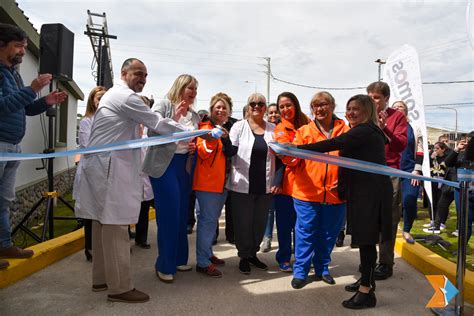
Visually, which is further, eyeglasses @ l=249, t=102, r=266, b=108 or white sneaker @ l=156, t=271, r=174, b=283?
eyeglasses @ l=249, t=102, r=266, b=108

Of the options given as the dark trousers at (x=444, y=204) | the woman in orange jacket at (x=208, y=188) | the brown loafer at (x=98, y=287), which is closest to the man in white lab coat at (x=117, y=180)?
the brown loafer at (x=98, y=287)

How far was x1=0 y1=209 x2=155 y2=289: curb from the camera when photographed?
3309 millimetres

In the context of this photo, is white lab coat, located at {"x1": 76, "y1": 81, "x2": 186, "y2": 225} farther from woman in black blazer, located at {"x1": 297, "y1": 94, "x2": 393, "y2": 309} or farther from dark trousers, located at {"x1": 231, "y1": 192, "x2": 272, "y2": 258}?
woman in black blazer, located at {"x1": 297, "y1": 94, "x2": 393, "y2": 309}

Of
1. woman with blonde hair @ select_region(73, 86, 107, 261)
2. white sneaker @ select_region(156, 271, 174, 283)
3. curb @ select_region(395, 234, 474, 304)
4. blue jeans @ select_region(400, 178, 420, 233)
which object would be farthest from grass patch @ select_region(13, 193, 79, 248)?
blue jeans @ select_region(400, 178, 420, 233)

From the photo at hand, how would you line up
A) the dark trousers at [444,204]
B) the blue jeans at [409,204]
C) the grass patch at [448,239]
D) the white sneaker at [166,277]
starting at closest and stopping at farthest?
the white sneaker at [166,277]
the grass patch at [448,239]
the blue jeans at [409,204]
the dark trousers at [444,204]

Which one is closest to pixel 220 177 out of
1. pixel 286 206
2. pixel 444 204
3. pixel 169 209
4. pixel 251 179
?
pixel 251 179

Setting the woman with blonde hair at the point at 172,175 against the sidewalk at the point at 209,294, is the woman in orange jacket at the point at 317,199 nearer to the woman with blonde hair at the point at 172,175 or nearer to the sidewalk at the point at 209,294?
the sidewalk at the point at 209,294

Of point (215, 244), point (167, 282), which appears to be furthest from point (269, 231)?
point (167, 282)

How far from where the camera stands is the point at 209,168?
3.72 meters

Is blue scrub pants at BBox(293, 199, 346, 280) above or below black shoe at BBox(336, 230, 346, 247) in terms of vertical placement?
above

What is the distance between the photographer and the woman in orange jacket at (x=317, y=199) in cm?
345

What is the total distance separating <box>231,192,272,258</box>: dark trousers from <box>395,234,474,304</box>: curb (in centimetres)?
188

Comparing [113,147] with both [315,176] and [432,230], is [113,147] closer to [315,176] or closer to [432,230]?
[315,176]

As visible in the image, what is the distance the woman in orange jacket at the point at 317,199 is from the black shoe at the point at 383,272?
555 millimetres
